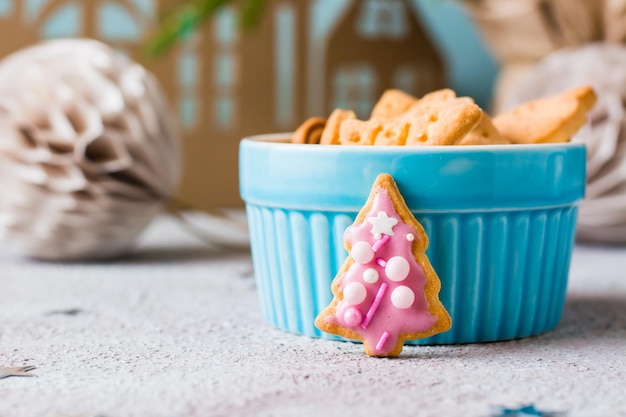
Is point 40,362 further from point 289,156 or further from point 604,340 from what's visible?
point 604,340

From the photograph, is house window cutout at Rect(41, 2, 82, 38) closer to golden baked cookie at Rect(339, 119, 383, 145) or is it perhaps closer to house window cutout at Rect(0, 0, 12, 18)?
house window cutout at Rect(0, 0, 12, 18)

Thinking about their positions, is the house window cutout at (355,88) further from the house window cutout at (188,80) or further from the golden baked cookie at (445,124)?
the golden baked cookie at (445,124)

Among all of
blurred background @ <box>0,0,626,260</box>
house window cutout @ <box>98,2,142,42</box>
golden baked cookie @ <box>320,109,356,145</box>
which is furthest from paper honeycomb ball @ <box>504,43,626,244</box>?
house window cutout @ <box>98,2,142,42</box>

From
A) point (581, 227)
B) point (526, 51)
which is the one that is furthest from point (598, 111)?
point (526, 51)

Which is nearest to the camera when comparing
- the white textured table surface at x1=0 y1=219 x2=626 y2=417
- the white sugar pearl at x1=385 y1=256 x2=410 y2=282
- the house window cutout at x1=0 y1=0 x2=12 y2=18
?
the white textured table surface at x1=0 y1=219 x2=626 y2=417

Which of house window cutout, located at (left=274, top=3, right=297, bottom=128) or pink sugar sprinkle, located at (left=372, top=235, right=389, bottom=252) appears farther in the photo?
house window cutout, located at (left=274, top=3, right=297, bottom=128)

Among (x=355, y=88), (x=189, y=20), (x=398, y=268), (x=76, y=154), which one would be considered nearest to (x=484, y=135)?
(x=398, y=268)
